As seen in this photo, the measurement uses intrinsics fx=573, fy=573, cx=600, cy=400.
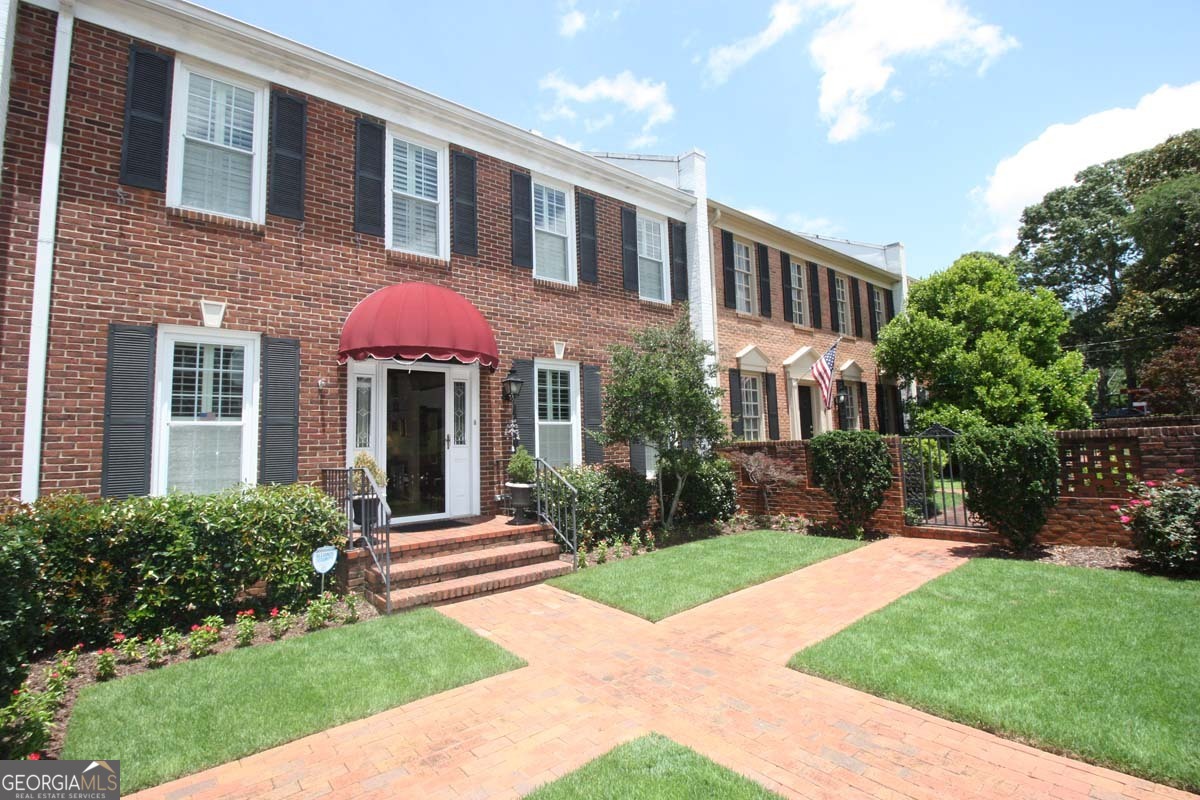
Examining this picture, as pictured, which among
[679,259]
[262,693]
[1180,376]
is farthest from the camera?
[1180,376]

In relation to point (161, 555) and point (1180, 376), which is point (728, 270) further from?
point (1180, 376)

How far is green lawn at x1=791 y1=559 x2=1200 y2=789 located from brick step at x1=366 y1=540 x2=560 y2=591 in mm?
3841

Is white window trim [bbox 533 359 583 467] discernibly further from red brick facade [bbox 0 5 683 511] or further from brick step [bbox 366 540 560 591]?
brick step [bbox 366 540 560 591]

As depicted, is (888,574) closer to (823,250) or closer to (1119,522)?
(1119,522)

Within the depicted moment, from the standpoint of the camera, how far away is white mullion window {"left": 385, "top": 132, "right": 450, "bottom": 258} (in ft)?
29.0

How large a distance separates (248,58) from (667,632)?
8799 mm

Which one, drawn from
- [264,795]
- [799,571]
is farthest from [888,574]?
[264,795]

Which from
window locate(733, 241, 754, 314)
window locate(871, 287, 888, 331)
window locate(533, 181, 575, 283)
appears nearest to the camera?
window locate(533, 181, 575, 283)

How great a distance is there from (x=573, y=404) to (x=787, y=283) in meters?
8.40

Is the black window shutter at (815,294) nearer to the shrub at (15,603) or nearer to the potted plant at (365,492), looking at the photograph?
the potted plant at (365,492)

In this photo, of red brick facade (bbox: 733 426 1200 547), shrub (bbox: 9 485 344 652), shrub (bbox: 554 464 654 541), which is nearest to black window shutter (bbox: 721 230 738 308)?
red brick facade (bbox: 733 426 1200 547)

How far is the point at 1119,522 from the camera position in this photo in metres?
7.86

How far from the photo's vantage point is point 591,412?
1068 centimetres

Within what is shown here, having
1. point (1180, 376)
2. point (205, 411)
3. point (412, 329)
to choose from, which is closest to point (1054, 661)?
point (412, 329)
